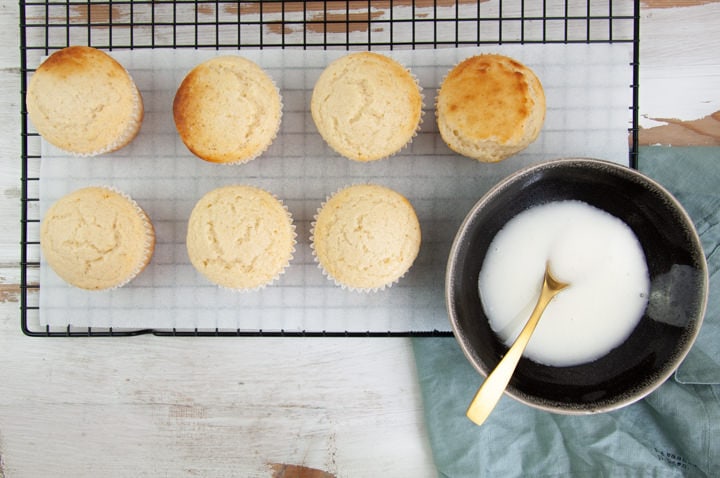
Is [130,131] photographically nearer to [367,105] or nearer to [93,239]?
[93,239]

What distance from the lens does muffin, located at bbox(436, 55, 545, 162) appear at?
4.45ft

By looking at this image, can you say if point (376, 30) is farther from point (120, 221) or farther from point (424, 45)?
point (120, 221)

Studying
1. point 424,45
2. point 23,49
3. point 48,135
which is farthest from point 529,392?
point 23,49

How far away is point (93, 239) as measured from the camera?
1.45 meters

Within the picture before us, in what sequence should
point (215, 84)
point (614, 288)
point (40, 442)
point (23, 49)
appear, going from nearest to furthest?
point (614, 288) < point (215, 84) < point (23, 49) < point (40, 442)

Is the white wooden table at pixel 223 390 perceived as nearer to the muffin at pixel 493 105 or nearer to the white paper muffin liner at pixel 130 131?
the white paper muffin liner at pixel 130 131

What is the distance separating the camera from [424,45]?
5.30ft

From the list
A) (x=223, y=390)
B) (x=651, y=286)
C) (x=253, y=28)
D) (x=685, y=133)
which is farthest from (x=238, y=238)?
(x=685, y=133)

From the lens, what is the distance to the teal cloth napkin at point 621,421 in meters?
1.53

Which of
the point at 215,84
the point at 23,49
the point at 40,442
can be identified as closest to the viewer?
the point at 215,84

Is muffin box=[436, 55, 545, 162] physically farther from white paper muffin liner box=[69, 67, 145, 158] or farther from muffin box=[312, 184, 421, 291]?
white paper muffin liner box=[69, 67, 145, 158]

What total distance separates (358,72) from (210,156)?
17.7 inches

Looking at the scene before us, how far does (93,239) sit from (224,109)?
1.59 feet

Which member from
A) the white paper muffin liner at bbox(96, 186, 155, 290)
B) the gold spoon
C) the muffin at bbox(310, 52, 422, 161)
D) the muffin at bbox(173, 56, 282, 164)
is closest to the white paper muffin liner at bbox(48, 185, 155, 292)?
the white paper muffin liner at bbox(96, 186, 155, 290)
